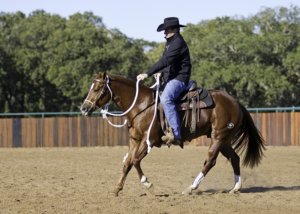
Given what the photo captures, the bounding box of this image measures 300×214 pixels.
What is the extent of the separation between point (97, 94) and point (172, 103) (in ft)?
4.35

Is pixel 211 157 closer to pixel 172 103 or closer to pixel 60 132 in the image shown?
pixel 172 103

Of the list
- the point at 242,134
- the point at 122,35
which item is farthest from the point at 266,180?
the point at 122,35

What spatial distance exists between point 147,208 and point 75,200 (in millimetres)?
1380

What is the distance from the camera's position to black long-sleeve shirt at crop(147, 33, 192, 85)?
1068cm

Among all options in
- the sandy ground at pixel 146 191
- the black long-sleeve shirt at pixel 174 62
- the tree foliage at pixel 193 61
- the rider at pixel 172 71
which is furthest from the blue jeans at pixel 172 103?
→ the tree foliage at pixel 193 61

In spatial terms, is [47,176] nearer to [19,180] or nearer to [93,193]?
[19,180]

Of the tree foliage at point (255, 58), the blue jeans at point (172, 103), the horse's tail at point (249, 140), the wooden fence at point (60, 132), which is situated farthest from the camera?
the tree foliage at point (255, 58)

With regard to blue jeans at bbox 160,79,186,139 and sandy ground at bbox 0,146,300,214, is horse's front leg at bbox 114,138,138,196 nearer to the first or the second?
sandy ground at bbox 0,146,300,214

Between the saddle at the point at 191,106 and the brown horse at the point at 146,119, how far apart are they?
96 mm

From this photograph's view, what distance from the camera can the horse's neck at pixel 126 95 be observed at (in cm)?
1089

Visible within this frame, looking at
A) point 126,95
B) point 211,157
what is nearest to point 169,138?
point 211,157

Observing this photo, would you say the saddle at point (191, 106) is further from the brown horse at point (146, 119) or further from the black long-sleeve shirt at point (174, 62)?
the black long-sleeve shirt at point (174, 62)

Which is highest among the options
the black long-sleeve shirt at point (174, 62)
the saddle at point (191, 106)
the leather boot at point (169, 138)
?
the black long-sleeve shirt at point (174, 62)

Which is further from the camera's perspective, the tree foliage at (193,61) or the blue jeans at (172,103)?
the tree foliage at (193,61)
